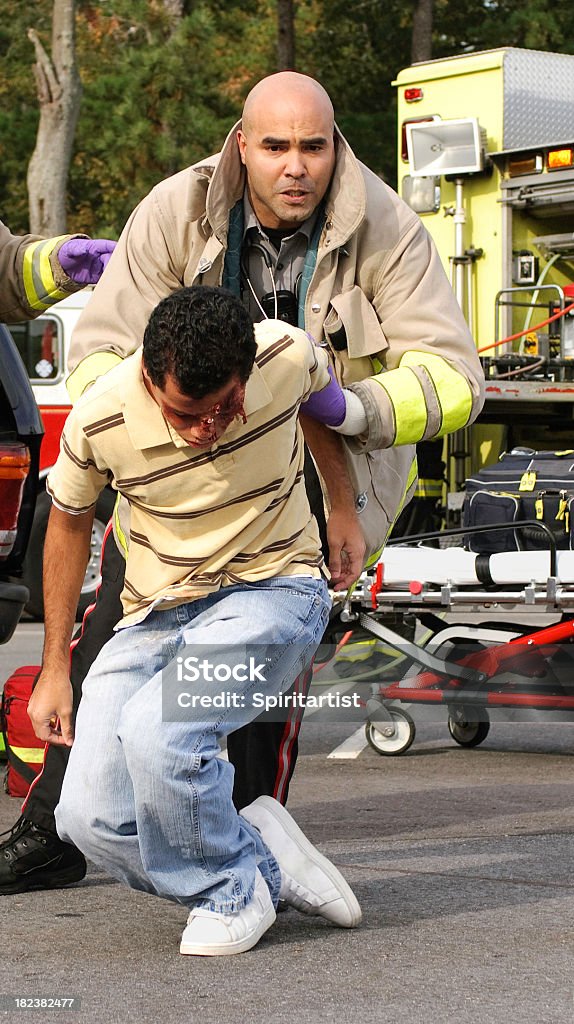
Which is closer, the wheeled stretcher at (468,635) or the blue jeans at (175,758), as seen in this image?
the blue jeans at (175,758)

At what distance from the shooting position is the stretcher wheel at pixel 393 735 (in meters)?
6.44

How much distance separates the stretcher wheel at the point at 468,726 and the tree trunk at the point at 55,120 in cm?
1494

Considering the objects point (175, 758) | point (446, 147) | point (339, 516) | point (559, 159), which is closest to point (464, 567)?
point (339, 516)

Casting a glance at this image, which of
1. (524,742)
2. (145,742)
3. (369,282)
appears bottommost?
(524,742)

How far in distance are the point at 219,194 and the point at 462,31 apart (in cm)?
2536

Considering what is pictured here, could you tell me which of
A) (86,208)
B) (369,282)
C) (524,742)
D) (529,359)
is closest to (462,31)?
(86,208)

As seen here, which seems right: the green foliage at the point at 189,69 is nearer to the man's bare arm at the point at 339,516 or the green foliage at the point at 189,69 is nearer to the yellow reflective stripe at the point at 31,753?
the yellow reflective stripe at the point at 31,753

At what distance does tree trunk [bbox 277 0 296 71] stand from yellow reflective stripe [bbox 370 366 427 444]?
2209 cm

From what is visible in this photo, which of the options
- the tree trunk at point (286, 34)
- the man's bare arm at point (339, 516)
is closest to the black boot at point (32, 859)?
the man's bare arm at point (339, 516)

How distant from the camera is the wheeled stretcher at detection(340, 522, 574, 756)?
611 centimetres

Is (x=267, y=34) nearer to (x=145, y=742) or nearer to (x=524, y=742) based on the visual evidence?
(x=524, y=742)

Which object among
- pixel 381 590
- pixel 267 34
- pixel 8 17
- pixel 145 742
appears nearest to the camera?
pixel 145 742

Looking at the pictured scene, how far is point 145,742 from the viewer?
136 inches

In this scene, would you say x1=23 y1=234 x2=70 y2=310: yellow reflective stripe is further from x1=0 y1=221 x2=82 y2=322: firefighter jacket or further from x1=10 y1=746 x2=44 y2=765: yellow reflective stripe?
x1=10 y1=746 x2=44 y2=765: yellow reflective stripe
